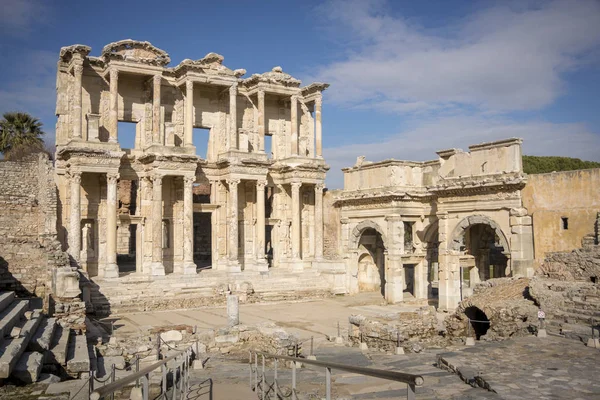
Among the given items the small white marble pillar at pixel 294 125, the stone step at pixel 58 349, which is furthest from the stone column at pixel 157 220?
the stone step at pixel 58 349

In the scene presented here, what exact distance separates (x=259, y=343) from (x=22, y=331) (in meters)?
6.30

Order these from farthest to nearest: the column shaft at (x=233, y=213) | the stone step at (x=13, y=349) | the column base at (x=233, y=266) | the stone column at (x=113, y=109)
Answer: the column shaft at (x=233, y=213) → the column base at (x=233, y=266) → the stone column at (x=113, y=109) → the stone step at (x=13, y=349)

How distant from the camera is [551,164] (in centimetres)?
4656

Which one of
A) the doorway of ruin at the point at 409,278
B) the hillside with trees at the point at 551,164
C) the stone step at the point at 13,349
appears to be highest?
the hillside with trees at the point at 551,164

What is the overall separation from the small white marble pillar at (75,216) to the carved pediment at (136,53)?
6.14 meters

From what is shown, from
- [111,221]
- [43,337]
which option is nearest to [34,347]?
[43,337]

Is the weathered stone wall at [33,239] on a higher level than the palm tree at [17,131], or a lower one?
lower

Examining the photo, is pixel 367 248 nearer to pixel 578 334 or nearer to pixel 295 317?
pixel 295 317

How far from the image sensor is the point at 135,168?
29016 mm

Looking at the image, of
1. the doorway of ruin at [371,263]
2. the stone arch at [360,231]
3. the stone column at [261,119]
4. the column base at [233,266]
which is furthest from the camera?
the stone column at [261,119]

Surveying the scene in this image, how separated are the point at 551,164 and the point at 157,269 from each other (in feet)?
111

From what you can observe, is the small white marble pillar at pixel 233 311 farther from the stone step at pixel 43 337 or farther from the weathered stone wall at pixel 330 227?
the weathered stone wall at pixel 330 227

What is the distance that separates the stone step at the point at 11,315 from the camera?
37.5ft

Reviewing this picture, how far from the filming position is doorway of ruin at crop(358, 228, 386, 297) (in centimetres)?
3108
